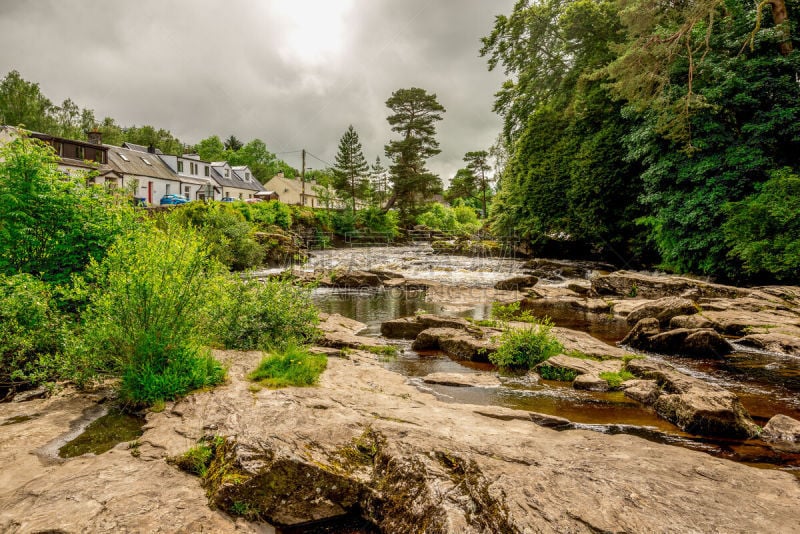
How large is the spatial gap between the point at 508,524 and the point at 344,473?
5.10 feet

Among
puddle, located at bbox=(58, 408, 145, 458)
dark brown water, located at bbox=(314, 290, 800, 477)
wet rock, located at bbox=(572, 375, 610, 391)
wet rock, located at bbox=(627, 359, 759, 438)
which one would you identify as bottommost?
dark brown water, located at bbox=(314, 290, 800, 477)

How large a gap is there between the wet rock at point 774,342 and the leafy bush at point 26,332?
14.6 m

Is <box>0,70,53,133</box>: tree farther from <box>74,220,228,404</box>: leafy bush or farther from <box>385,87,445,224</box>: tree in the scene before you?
<box>74,220,228,404</box>: leafy bush

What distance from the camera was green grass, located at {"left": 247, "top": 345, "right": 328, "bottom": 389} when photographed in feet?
19.3

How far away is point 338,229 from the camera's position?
53.2m

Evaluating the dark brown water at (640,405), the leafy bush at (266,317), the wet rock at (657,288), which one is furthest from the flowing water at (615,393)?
the wet rock at (657,288)

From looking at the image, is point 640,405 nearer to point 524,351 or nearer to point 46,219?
point 524,351

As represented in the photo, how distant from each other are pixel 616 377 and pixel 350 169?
5892 cm

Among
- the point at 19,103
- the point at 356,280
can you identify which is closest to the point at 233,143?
the point at 19,103

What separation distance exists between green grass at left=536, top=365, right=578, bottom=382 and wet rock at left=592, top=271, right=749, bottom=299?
11345 millimetres

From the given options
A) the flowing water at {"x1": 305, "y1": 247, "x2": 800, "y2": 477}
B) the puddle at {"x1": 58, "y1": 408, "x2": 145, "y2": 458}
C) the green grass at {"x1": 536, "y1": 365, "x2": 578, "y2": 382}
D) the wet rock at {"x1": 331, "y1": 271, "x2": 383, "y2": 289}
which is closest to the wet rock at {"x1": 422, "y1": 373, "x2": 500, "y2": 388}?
the flowing water at {"x1": 305, "y1": 247, "x2": 800, "y2": 477}

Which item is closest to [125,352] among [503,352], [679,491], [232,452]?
[232,452]

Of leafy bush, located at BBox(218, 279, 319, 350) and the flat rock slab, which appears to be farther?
leafy bush, located at BBox(218, 279, 319, 350)

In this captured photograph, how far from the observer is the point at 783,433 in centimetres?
522
